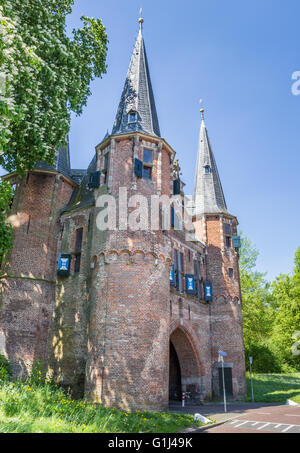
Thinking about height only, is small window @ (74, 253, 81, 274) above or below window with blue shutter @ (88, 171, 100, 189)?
below

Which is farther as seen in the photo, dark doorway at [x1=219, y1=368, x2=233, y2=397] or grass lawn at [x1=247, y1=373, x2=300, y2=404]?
grass lawn at [x1=247, y1=373, x2=300, y2=404]

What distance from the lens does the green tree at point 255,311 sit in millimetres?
34344

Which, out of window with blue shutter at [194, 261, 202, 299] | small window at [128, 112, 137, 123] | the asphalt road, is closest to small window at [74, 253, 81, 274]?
small window at [128, 112, 137, 123]

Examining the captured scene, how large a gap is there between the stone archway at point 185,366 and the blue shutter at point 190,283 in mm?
2197

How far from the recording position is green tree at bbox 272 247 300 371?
105 ft

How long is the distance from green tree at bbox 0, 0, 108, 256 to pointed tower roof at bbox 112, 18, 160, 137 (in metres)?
2.71

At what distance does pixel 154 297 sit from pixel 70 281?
5.35 meters

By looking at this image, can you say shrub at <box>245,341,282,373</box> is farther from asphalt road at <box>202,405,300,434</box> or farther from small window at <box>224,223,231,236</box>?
asphalt road at <box>202,405,300,434</box>

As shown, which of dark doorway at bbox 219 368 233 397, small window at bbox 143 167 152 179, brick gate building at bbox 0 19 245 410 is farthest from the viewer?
dark doorway at bbox 219 368 233 397

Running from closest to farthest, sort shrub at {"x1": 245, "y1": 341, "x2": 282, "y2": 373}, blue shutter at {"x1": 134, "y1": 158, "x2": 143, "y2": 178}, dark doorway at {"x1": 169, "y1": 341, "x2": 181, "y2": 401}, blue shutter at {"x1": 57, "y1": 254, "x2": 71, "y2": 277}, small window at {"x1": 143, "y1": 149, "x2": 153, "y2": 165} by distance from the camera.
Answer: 1. blue shutter at {"x1": 134, "y1": 158, "x2": 143, "y2": 178}
2. small window at {"x1": 143, "y1": 149, "x2": 153, "y2": 165}
3. blue shutter at {"x1": 57, "y1": 254, "x2": 71, "y2": 277}
4. dark doorway at {"x1": 169, "y1": 341, "x2": 181, "y2": 401}
5. shrub at {"x1": 245, "y1": 341, "x2": 282, "y2": 373}

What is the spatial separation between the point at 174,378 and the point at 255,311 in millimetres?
14345

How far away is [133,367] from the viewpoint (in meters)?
13.6

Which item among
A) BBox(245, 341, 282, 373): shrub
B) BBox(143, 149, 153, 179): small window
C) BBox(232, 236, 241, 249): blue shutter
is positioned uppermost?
BBox(143, 149, 153, 179): small window
